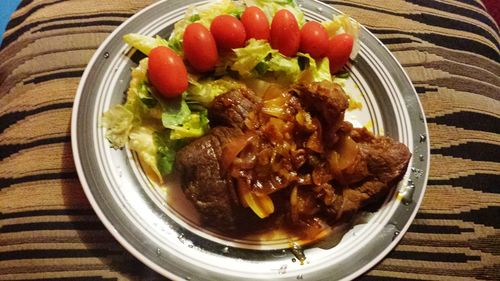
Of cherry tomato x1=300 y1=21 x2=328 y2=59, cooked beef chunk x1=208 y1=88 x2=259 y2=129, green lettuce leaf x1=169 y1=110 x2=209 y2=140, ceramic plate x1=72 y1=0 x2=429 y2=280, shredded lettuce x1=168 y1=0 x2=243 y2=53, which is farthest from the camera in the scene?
cherry tomato x1=300 y1=21 x2=328 y2=59

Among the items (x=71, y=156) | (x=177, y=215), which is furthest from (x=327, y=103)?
(x=71, y=156)

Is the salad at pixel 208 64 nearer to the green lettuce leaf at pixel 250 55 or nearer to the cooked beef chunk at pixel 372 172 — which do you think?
the green lettuce leaf at pixel 250 55

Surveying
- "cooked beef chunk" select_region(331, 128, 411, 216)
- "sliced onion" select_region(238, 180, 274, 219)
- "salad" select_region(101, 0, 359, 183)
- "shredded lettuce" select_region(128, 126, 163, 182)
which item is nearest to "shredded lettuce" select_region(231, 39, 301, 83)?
"salad" select_region(101, 0, 359, 183)

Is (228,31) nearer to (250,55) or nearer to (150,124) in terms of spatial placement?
(250,55)

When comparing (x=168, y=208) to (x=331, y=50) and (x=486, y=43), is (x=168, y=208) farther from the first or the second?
(x=486, y=43)

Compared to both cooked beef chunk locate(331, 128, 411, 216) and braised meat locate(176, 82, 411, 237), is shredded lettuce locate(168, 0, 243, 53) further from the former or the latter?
cooked beef chunk locate(331, 128, 411, 216)

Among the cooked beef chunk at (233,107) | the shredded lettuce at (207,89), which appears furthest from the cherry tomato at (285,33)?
the cooked beef chunk at (233,107)
